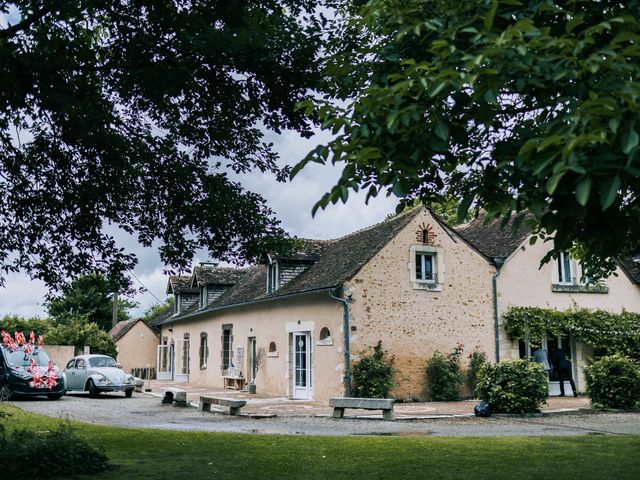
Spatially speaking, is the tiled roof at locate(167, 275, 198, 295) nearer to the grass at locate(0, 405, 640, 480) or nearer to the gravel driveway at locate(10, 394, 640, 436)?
the gravel driveway at locate(10, 394, 640, 436)

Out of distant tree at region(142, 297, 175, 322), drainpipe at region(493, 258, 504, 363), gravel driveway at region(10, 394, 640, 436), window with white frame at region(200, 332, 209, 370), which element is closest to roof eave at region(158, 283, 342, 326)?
window with white frame at region(200, 332, 209, 370)

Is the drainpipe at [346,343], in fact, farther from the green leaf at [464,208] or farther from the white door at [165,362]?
the white door at [165,362]

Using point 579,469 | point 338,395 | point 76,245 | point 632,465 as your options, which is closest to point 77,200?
point 76,245

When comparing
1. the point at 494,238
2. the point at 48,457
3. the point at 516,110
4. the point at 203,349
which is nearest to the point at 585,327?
the point at 494,238

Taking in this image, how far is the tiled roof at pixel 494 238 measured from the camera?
22719 millimetres

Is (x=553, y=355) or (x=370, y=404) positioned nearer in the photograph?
(x=370, y=404)

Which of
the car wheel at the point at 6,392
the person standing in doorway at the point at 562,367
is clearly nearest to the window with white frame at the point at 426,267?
the person standing in doorway at the point at 562,367

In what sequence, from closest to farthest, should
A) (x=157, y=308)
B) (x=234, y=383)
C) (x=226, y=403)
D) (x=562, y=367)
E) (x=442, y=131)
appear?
(x=442, y=131)
(x=226, y=403)
(x=562, y=367)
(x=234, y=383)
(x=157, y=308)

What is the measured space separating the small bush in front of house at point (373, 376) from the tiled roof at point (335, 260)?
236 centimetres

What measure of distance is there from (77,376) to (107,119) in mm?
18247

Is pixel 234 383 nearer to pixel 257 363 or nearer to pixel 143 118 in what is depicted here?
pixel 257 363

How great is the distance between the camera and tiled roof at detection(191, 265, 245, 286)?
32.8m

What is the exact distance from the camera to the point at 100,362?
24547 mm

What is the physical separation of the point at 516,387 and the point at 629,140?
13.3 meters
